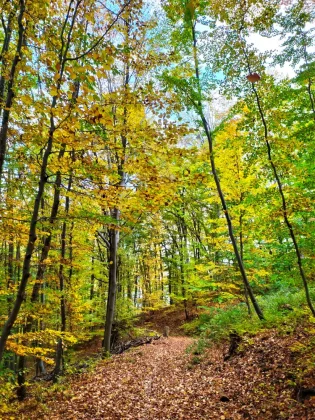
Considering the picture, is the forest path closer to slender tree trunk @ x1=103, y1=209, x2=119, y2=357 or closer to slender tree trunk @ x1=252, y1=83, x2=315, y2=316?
slender tree trunk @ x1=103, y1=209, x2=119, y2=357

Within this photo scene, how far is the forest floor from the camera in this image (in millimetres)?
4480

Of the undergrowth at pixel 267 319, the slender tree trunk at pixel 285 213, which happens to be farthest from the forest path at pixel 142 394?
the slender tree trunk at pixel 285 213

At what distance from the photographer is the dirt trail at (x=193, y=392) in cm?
457

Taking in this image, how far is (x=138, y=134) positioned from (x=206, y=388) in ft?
18.3

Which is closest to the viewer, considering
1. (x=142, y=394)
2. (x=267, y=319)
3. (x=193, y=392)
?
(x=193, y=392)

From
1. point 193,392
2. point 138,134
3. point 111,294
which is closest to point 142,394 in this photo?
point 193,392

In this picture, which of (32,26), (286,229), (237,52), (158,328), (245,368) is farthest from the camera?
(158,328)

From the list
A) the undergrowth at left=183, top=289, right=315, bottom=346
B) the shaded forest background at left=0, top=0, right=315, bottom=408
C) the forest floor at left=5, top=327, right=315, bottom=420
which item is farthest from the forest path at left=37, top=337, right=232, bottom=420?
the undergrowth at left=183, top=289, right=315, bottom=346

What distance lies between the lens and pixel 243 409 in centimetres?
461

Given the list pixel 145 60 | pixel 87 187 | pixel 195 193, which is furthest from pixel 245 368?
pixel 195 193

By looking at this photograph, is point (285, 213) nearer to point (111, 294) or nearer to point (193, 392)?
point (193, 392)

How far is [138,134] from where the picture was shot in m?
3.68

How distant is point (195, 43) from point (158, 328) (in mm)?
16222

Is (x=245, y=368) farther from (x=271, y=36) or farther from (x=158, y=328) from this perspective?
(x=158, y=328)
